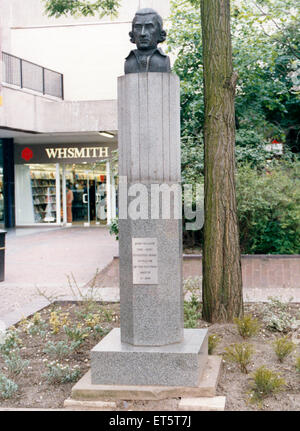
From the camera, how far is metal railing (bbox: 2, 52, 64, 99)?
19078 millimetres

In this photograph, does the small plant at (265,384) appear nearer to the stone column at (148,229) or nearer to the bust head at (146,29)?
the stone column at (148,229)

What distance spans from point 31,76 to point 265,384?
58.3 feet

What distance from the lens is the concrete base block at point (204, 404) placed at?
4.23 meters

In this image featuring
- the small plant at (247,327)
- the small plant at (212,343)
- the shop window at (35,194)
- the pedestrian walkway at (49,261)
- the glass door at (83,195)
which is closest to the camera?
the small plant at (212,343)

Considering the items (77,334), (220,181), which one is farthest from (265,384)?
(220,181)

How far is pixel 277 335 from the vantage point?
20.0 feet

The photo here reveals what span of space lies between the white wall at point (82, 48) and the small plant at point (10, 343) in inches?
668

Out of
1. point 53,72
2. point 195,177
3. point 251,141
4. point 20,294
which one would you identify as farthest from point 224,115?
point 53,72

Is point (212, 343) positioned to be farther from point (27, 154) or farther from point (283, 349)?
point (27, 154)

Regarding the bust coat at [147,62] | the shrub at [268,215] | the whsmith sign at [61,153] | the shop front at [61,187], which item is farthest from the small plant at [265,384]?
the shop front at [61,187]

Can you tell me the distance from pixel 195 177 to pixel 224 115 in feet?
19.0

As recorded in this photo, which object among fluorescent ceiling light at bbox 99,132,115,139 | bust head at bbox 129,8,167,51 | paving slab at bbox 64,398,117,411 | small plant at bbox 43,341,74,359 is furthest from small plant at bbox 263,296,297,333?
fluorescent ceiling light at bbox 99,132,115,139

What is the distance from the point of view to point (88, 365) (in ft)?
17.6
